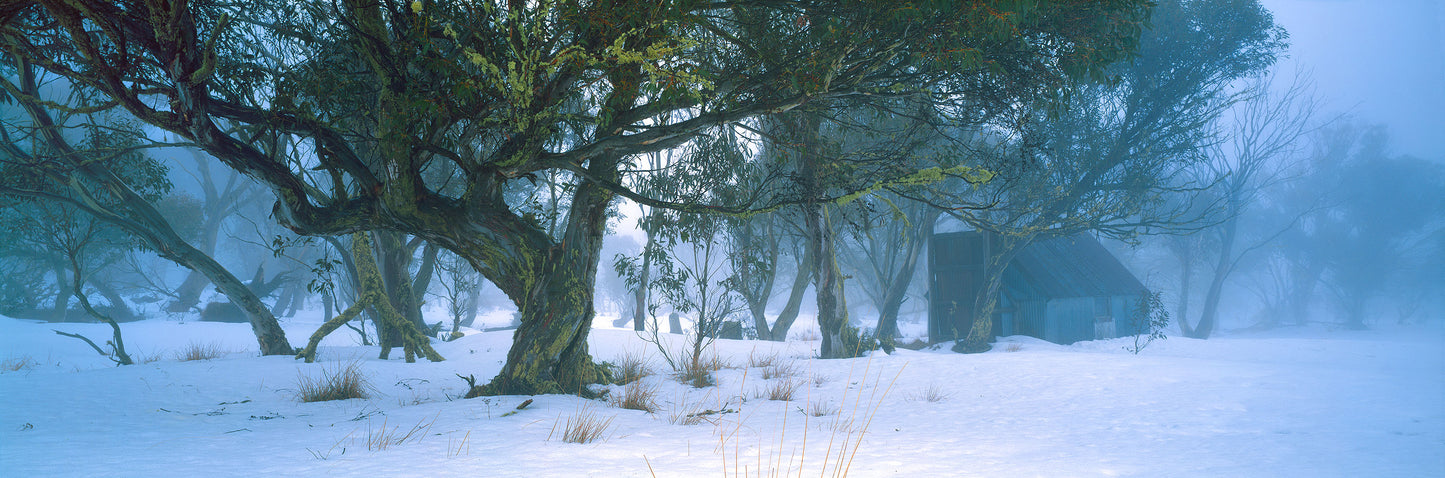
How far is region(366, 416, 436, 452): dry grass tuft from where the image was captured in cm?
441

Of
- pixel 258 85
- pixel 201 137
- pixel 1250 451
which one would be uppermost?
pixel 258 85

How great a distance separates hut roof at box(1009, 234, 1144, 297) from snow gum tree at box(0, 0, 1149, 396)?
15.4m

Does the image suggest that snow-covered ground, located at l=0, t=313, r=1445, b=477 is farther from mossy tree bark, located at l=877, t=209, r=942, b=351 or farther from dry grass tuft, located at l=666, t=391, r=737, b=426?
mossy tree bark, located at l=877, t=209, r=942, b=351

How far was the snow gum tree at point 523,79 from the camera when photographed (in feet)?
17.2

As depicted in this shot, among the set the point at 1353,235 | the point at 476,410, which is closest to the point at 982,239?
the point at 476,410

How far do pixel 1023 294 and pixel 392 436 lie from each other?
68.6ft

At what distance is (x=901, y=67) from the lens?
7.14 meters

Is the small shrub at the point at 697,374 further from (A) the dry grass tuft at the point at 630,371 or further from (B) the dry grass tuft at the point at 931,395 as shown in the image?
(B) the dry grass tuft at the point at 931,395

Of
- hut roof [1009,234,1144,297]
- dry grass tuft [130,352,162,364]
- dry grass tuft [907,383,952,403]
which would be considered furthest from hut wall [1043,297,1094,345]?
dry grass tuft [130,352,162,364]

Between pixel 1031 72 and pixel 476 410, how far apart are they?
6502 millimetres

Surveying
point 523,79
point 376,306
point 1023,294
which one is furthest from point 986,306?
point 523,79

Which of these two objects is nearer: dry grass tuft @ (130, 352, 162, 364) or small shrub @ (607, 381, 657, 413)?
small shrub @ (607, 381, 657, 413)

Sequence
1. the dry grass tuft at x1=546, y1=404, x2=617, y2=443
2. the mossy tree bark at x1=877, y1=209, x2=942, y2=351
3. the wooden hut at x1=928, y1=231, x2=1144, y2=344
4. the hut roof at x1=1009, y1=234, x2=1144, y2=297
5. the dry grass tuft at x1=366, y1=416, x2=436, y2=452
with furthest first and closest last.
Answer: the hut roof at x1=1009, y1=234, x2=1144, y2=297, the wooden hut at x1=928, y1=231, x2=1144, y2=344, the mossy tree bark at x1=877, y1=209, x2=942, y2=351, the dry grass tuft at x1=546, y1=404, x2=617, y2=443, the dry grass tuft at x1=366, y1=416, x2=436, y2=452

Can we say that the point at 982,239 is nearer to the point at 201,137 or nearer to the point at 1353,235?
the point at 201,137
